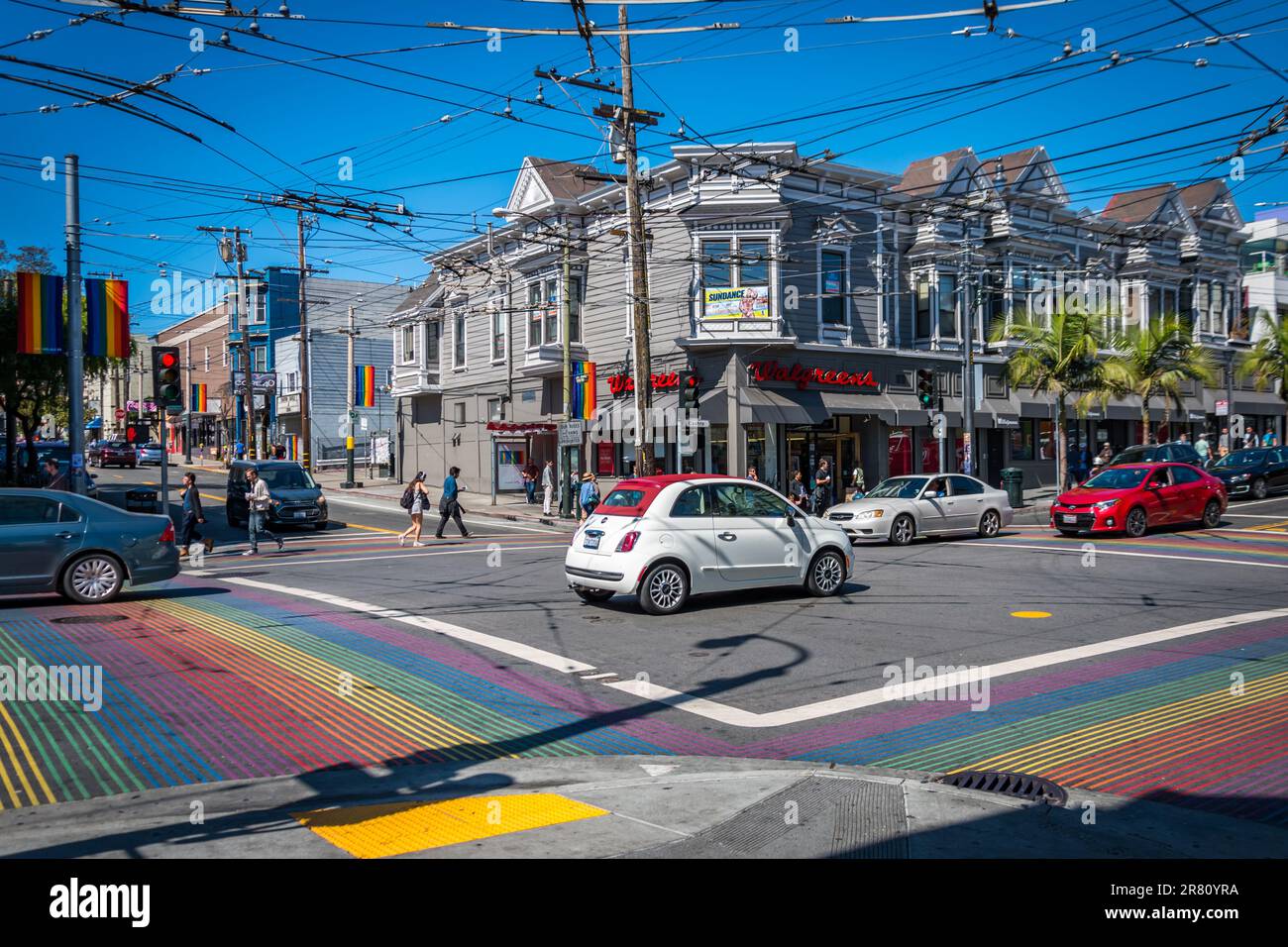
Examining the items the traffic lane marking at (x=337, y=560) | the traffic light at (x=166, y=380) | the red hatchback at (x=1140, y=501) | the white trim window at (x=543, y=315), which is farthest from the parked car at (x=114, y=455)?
the red hatchback at (x=1140, y=501)

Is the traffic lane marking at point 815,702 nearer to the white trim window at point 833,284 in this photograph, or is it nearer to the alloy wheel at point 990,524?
the alloy wheel at point 990,524

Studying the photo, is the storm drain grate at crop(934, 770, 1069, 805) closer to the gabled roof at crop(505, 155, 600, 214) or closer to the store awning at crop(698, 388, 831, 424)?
the store awning at crop(698, 388, 831, 424)

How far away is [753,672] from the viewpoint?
9148 mm

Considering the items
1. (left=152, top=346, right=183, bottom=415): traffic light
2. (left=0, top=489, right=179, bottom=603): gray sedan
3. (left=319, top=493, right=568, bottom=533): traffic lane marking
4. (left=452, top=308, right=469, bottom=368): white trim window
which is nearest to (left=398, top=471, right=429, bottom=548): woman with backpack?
(left=319, top=493, right=568, bottom=533): traffic lane marking

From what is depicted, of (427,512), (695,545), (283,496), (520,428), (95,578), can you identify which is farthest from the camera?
(520,428)

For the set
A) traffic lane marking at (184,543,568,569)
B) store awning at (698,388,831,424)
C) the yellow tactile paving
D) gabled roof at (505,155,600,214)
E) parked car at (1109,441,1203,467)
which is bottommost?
traffic lane marking at (184,543,568,569)

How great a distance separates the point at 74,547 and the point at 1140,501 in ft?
65.0

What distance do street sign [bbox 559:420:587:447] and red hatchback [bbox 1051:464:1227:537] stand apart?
45.5ft

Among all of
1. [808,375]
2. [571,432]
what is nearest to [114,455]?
[571,432]

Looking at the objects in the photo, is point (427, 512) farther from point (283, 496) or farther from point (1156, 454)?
point (1156, 454)

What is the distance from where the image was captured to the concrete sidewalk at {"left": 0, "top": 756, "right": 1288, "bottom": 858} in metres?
4.86

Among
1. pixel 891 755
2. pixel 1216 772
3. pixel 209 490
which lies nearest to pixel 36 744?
pixel 891 755

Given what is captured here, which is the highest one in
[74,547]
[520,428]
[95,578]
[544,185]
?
[544,185]
